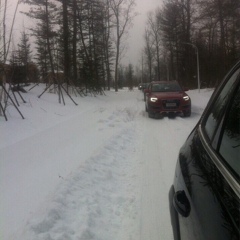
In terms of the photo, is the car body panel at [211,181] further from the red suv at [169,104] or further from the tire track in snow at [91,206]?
the red suv at [169,104]

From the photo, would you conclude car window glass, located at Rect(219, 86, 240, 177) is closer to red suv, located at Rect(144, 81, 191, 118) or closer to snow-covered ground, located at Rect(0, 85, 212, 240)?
snow-covered ground, located at Rect(0, 85, 212, 240)

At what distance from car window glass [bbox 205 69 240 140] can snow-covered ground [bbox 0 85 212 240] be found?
163 cm

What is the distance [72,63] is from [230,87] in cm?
2558

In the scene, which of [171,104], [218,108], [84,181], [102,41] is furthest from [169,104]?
[102,41]

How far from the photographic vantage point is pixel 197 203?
5.94ft

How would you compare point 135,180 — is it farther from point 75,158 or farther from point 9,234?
point 9,234

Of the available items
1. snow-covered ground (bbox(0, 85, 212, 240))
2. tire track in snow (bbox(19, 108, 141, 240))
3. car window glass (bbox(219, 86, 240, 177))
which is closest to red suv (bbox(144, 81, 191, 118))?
snow-covered ground (bbox(0, 85, 212, 240))

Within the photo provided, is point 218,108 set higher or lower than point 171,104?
higher

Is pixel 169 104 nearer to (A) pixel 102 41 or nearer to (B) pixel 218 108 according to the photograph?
(B) pixel 218 108

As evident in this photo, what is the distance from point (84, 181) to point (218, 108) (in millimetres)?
3288

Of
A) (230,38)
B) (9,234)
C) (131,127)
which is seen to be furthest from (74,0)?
(9,234)

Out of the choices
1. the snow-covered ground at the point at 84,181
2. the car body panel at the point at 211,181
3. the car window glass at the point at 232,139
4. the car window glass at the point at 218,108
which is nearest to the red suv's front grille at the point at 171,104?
the snow-covered ground at the point at 84,181

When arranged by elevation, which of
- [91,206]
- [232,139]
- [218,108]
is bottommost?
[91,206]

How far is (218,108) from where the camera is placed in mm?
2422
